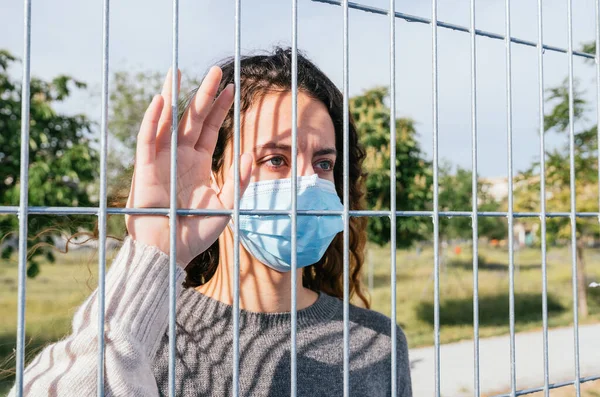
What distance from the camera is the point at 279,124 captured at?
149 cm

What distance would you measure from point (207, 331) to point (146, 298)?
61 cm

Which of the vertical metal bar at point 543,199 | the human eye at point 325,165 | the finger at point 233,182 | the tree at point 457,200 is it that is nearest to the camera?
the finger at point 233,182

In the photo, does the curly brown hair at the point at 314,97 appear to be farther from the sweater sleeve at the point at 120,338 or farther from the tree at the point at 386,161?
the tree at the point at 386,161

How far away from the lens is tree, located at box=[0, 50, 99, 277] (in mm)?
5512

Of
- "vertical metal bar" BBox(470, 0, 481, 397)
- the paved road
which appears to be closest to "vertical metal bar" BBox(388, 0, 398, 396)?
"vertical metal bar" BBox(470, 0, 481, 397)

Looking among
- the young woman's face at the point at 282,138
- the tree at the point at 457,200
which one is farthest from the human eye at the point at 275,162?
the tree at the point at 457,200

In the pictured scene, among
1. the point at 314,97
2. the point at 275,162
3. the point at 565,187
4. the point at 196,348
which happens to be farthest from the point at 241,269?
the point at 565,187

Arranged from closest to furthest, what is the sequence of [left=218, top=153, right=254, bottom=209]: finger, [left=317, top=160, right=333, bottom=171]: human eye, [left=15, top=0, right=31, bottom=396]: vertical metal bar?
[left=15, top=0, right=31, bottom=396]: vertical metal bar
[left=218, top=153, right=254, bottom=209]: finger
[left=317, top=160, right=333, bottom=171]: human eye

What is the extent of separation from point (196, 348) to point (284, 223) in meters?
0.47

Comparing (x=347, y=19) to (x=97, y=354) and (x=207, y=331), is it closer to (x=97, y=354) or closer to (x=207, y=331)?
(x=97, y=354)

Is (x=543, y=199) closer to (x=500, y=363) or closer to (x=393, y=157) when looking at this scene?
(x=393, y=157)

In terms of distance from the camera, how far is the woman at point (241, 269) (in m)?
0.96

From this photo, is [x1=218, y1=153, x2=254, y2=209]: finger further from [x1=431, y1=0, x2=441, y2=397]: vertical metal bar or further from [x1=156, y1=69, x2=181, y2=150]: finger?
[x1=431, y1=0, x2=441, y2=397]: vertical metal bar

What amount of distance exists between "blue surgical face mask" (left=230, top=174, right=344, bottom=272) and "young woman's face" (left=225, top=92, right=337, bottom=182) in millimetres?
97
